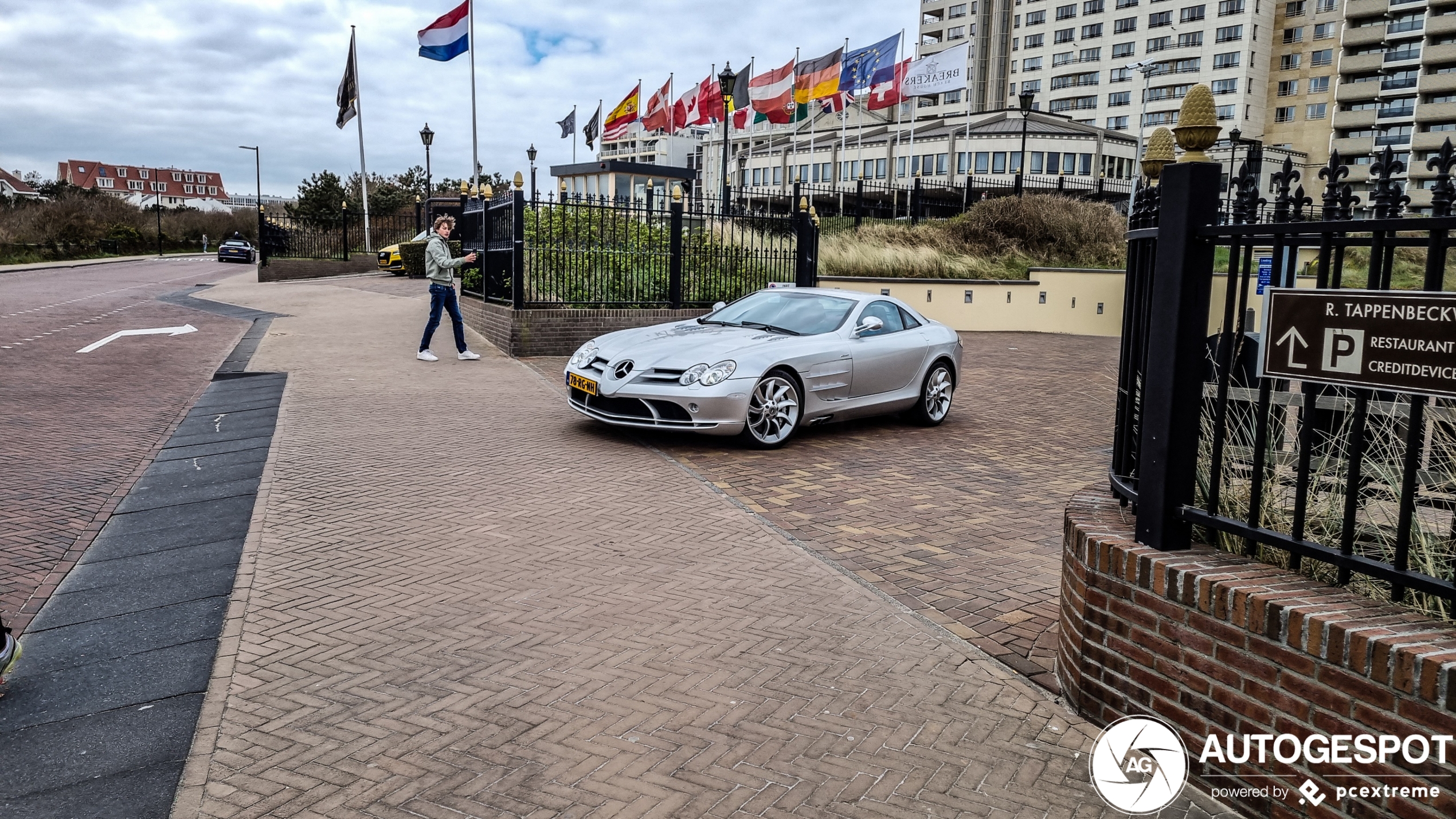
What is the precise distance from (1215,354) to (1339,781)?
228 centimetres

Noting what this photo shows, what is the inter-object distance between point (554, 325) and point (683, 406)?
675 cm

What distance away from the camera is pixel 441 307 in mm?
13125

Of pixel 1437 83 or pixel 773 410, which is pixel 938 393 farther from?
pixel 1437 83

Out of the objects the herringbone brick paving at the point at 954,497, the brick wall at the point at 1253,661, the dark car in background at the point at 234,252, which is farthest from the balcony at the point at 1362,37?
the brick wall at the point at 1253,661

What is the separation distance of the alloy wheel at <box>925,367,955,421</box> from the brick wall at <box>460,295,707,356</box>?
5415 millimetres

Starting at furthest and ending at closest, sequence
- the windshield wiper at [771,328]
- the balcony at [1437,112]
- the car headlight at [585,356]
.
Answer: the balcony at [1437,112]
the windshield wiper at [771,328]
the car headlight at [585,356]

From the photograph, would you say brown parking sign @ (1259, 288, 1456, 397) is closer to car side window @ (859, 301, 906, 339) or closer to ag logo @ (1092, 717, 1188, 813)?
ag logo @ (1092, 717, 1188, 813)

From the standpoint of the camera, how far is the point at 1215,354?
4602 millimetres

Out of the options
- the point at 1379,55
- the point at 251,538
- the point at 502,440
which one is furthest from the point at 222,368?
the point at 1379,55

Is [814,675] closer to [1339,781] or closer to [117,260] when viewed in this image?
[1339,781]

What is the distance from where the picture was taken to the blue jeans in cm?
1307

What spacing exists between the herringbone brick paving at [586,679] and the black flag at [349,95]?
112ft

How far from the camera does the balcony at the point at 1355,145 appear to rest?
69.4 meters

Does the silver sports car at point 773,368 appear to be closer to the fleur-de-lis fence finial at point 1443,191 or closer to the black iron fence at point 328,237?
the fleur-de-lis fence finial at point 1443,191
